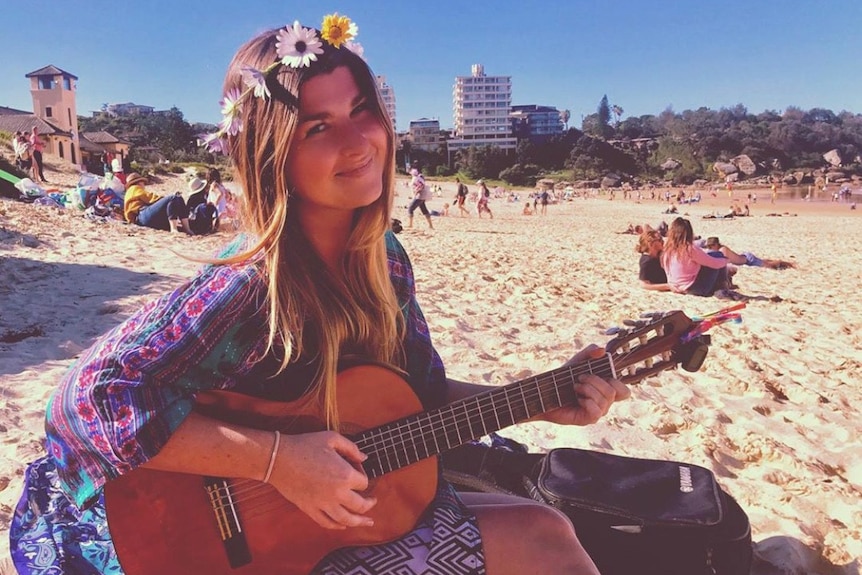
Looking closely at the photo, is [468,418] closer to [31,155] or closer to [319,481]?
[319,481]

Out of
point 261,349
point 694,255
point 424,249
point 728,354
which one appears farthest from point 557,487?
point 424,249

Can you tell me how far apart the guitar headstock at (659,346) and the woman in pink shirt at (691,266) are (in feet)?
22.5

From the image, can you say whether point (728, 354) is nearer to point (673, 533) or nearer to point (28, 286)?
point (673, 533)

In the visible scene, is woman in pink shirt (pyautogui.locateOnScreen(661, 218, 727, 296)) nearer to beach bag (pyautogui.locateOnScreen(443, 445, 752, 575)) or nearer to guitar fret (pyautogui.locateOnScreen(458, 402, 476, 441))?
beach bag (pyautogui.locateOnScreen(443, 445, 752, 575))

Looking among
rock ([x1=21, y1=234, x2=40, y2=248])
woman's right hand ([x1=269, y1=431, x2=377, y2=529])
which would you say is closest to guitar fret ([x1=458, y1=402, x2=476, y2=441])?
woman's right hand ([x1=269, y1=431, x2=377, y2=529])

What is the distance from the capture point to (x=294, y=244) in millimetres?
1660

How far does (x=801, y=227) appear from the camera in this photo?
23.8 meters

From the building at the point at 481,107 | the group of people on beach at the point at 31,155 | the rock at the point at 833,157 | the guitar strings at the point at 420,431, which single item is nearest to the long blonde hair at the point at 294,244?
the guitar strings at the point at 420,431

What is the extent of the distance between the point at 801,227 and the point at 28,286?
25.6m

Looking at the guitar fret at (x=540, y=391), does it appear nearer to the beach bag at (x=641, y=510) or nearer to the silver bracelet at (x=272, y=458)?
the beach bag at (x=641, y=510)

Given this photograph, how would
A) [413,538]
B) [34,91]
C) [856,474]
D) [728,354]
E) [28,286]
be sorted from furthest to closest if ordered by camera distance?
[34,91]
[28,286]
[728,354]
[856,474]
[413,538]

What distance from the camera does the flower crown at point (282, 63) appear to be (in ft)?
5.03

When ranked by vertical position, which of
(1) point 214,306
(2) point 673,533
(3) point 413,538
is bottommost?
(2) point 673,533

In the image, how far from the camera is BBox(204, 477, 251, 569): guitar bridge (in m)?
1.50
